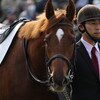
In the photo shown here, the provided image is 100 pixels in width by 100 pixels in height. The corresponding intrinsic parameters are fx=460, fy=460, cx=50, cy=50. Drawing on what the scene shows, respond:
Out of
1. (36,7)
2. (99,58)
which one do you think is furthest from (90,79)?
(36,7)

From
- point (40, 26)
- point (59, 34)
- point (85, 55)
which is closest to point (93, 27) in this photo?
point (85, 55)

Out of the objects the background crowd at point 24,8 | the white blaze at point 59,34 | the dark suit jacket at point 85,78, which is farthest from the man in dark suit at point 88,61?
the background crowd at point 24,8

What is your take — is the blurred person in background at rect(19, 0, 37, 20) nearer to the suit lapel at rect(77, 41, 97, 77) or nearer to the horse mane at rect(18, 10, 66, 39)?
the horse mane at rect(18, 10, 66, 39)

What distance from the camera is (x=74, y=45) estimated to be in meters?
5.58

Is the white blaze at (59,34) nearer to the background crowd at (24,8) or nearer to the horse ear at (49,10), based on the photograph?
the horse ear at (49,10)

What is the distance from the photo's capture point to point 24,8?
13.8m

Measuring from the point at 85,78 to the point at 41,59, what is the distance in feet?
2.00

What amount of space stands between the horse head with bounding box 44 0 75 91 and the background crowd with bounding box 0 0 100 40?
6239mm

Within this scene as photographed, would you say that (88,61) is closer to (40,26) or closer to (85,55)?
(85,55)

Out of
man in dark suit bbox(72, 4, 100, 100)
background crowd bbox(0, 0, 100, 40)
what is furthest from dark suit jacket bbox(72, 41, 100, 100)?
background crowd bbox(0, 0, 100, 40)

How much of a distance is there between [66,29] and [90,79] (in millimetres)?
733

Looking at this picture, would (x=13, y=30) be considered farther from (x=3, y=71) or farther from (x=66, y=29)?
(x=66, y=29)

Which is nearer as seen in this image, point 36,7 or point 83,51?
point 83,51

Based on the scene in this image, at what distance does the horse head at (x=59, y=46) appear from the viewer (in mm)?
5340
